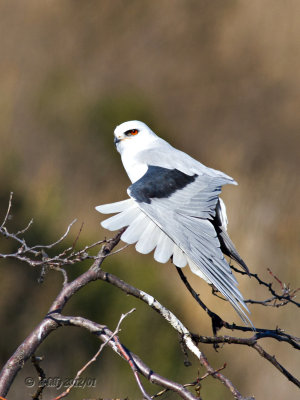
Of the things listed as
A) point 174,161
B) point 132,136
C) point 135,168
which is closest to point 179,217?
point 174,161

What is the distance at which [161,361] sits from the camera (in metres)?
5.37

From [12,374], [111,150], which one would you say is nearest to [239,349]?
[111,150]

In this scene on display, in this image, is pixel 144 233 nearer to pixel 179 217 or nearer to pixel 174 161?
pixel 179 217

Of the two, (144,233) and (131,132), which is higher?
(131,132)

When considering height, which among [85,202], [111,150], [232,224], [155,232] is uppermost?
[111,150]

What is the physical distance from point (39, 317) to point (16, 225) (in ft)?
3.08

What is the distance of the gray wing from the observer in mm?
2486

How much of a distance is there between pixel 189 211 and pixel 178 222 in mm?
89

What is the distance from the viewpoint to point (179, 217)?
108 inches

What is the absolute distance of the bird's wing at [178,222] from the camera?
2.48 m

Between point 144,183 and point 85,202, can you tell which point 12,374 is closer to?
point 144,183

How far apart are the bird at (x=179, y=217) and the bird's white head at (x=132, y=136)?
1.19 ft

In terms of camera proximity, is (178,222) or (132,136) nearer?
(178,222)

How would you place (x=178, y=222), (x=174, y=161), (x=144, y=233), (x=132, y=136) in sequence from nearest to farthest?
(x=144, y=233) < (x=178, y=222) < (x=174, y=161) < (x=132, y=136)
